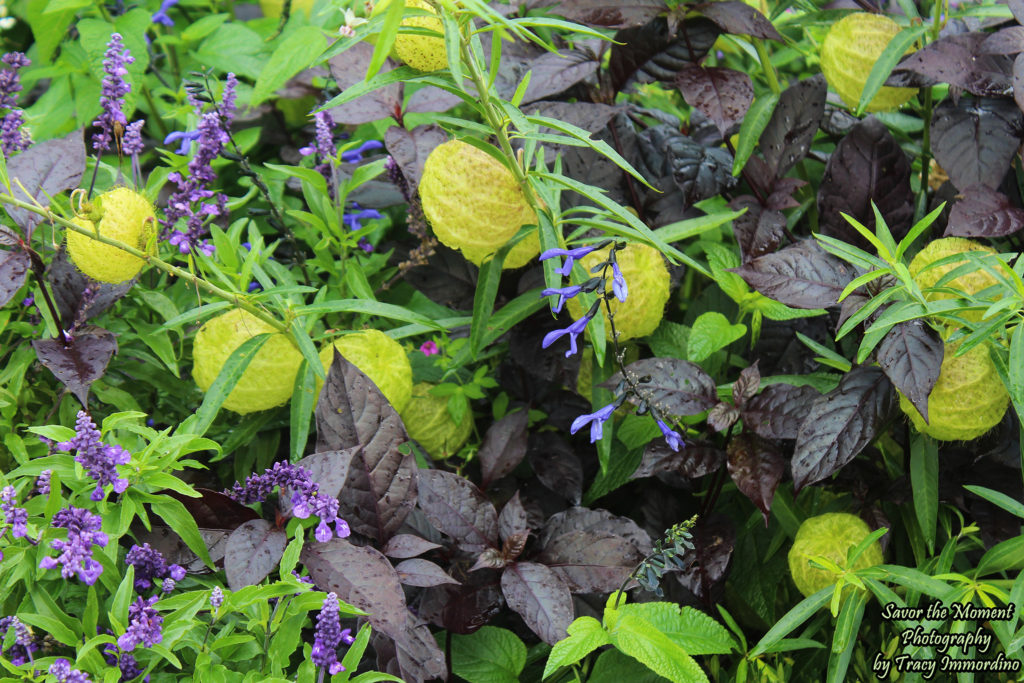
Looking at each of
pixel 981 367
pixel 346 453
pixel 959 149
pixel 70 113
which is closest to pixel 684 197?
pixel 959 149

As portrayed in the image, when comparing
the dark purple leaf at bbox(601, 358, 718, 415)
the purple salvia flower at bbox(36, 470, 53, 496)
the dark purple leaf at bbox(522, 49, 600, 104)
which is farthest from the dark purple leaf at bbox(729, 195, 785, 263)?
the purple salvia flower at bbox(36, 470, 53, 496)

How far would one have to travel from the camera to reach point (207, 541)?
1023 millimetres

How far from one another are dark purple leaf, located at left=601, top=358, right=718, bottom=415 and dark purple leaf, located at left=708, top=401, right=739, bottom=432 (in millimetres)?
10

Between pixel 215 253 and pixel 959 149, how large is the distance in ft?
3.48

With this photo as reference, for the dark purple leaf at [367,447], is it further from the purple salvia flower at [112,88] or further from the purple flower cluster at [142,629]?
the purple salvia flower at [112,88]

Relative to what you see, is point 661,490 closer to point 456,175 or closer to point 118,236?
point 456,175

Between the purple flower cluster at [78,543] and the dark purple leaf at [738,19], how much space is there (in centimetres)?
100

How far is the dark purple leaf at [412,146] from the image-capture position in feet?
4.21

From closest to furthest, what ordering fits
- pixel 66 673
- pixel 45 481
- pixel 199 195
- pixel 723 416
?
pixel 66 673 → pixel 45 481 → pixel 723 416 → pixel 199 195

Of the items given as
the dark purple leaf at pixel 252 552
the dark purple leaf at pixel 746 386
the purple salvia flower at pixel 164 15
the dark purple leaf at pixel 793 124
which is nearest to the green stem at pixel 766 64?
the dark purple leaf at pixel 793 124

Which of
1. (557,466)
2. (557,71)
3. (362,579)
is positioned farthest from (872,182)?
(362,579)

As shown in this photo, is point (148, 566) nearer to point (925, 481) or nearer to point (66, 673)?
point (66, 673)

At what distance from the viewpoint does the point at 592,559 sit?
3.59 feet

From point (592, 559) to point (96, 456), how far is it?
573 mm
